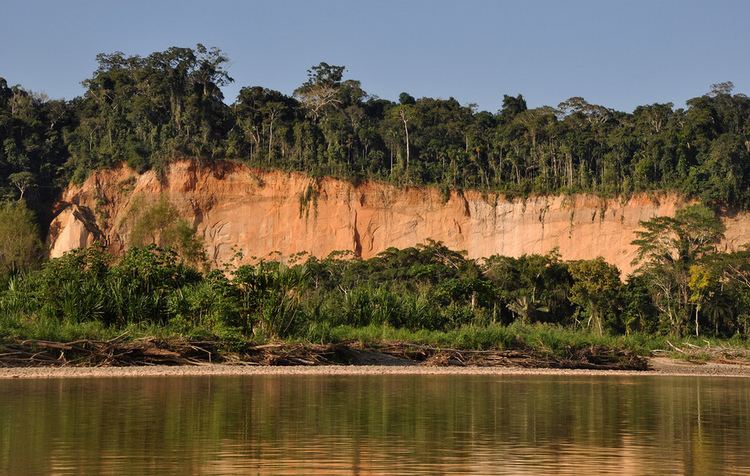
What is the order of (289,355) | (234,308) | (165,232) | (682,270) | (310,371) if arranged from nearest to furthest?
(310,371), (289,355), (234,308), (682,270), (165,232)

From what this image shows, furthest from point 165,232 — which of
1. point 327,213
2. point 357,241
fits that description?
point 357,241

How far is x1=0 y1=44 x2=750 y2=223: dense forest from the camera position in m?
66.4

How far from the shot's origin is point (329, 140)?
68.5 metres

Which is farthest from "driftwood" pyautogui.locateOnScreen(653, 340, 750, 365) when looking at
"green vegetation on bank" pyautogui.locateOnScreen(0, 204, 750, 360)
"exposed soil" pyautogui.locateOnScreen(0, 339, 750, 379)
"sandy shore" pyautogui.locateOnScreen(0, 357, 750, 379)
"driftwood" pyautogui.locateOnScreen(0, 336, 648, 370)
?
"driftwood" pyautogui.locateOnScreen(0, 336, 648, 370)

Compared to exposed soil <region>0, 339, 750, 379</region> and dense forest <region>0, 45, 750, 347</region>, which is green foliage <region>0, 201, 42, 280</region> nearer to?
dense forest <region>0, 45, 750, 347</region>

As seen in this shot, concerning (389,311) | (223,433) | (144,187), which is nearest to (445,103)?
(144,187)

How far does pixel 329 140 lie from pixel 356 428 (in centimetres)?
5725

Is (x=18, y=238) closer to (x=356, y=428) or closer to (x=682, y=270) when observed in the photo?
(x=682, y=270)

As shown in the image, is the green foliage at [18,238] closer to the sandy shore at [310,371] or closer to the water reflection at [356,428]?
the sandy shore at [310,371]

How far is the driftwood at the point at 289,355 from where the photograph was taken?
20234mm

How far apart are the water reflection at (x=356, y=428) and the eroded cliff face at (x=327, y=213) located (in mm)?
48538

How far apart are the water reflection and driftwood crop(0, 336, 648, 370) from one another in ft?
9.00

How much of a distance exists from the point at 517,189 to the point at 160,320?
45526 mm

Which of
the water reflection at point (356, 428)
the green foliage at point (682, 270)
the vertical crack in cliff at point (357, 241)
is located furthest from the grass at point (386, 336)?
the vertical crack in cliff at point (357, 241)
